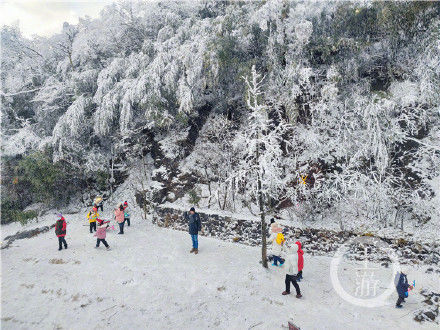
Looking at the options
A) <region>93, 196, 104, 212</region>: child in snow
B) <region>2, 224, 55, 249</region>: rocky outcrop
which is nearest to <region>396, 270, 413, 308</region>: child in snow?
<region>93, 196, 104, 212</region>: child in snow

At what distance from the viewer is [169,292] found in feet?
18.9

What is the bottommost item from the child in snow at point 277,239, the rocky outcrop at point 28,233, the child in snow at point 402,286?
the rocky outcrop at point 28,233

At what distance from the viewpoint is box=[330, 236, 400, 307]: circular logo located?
5505mm

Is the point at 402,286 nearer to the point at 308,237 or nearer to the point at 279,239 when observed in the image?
the point at 279,239

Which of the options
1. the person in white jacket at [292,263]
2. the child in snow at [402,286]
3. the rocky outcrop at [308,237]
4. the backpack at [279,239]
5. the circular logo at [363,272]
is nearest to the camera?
the child in snow at [402,286]

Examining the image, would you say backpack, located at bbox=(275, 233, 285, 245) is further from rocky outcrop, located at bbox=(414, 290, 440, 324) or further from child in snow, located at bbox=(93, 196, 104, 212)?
child in snow, located at bbox=(93, 196, 104, 212)

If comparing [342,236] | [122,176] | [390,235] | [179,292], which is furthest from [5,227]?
[390,235]

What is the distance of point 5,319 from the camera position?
4957 mm

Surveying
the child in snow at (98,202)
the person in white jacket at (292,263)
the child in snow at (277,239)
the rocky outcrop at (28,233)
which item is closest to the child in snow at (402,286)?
the person in white jacket at (292,263)

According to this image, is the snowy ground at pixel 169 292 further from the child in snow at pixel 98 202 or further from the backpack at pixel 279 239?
the child in snow at pixel 98 202

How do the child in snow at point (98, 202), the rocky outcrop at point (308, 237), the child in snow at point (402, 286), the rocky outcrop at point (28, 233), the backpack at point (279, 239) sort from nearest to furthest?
the child in snow at point (402, 286), the backpack at point (279, 239), the rocky outcrop at point (308, 237), the child in snow at point (98, 202), the rocky outcrop at point (28, 233)

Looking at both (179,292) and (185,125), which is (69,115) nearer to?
(185,125)

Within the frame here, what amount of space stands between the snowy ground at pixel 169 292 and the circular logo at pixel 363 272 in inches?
9.3

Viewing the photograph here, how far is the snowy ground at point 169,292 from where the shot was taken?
482 cm
